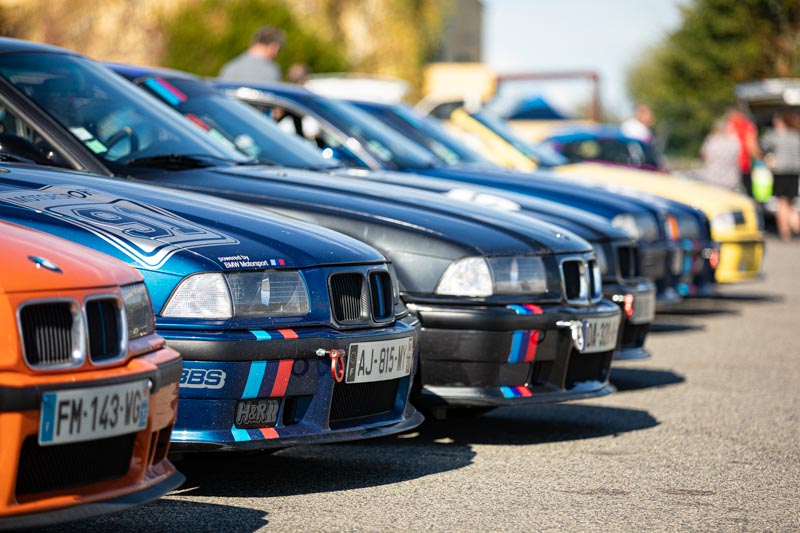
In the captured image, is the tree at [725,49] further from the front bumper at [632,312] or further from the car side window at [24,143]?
the car side window at [24,143]

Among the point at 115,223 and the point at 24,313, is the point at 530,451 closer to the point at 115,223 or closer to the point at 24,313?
the point at 115,223

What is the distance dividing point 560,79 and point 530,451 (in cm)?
2496

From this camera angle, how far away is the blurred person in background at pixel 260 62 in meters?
11.6

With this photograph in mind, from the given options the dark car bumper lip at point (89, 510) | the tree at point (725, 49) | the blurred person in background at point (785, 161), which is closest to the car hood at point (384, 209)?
the dark car bumper lip at point (89, 510)

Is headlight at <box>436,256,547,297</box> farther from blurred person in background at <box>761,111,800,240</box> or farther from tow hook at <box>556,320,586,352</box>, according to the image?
blurred person in background at <box>761,111,800,240</box>

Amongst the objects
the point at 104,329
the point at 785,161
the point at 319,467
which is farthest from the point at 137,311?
the point at 785,161

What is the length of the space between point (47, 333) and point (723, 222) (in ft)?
31.2

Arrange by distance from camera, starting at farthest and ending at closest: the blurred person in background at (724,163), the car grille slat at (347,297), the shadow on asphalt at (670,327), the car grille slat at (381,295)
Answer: the blurred person in background at (724,163) → the shadow on asphalt at (670,327) → the car grille slat at (381,295) → the car grille slat at (347,297)

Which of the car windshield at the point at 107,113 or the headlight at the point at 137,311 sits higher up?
the car windshield at the point at 107,113

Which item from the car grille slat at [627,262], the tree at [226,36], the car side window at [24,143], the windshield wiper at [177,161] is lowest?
the car grille slat at [627,262]

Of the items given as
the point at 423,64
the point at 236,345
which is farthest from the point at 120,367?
the point at 423,64

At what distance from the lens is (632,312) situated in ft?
24.0

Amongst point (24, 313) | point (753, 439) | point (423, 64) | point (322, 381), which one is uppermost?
point (423, 64)

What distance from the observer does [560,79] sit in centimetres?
3039
